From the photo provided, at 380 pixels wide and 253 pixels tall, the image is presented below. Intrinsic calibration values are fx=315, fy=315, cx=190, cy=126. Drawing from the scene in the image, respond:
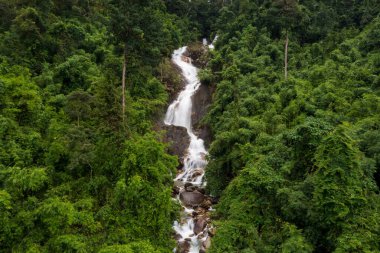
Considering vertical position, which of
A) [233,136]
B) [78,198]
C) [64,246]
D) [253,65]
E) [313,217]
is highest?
[253,65]

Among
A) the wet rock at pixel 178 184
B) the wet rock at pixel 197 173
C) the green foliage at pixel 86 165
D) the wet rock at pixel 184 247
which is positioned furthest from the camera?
the wet rock at pixel 197 173

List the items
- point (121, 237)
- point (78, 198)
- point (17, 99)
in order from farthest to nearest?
point (17, 99), point (78, 198), point (121, 237)

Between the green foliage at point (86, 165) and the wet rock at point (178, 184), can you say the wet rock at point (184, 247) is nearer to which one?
the green foliage at point (86, 165)

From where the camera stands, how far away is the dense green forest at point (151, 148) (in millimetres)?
13820

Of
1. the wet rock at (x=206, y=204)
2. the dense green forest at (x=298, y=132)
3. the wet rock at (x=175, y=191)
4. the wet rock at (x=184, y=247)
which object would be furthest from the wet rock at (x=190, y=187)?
the wet rock at (x=184, y=247)

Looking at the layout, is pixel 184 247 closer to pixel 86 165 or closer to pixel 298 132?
pixel 86 165

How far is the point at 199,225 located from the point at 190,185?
5.20 meters

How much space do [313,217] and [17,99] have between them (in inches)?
770

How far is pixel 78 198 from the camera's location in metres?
17.0

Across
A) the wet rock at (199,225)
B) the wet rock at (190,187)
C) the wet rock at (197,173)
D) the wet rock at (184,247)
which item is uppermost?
the wet rock at (197,173)

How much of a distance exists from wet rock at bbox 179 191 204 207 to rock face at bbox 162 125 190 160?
20.9 feet

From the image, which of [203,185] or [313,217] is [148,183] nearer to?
[313,217]

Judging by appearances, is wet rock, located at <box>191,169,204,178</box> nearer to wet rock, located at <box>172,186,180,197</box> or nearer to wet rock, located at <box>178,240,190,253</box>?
wet rock, located at <box>172,186,180,197</box>

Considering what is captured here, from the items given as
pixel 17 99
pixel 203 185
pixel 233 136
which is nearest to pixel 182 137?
pixel 203 185
